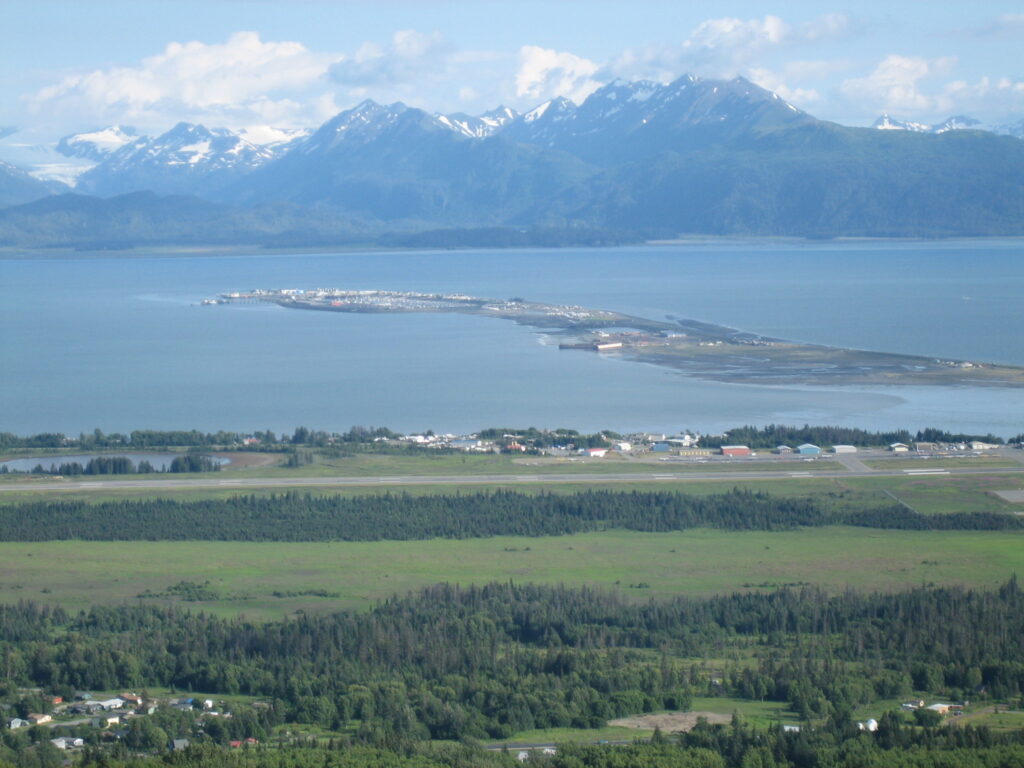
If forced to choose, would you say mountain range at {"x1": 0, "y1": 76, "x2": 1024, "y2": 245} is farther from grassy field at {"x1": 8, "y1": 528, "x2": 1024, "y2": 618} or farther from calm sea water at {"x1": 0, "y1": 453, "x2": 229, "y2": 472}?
grassy field at {"x1": 8, "y1": 528, "x2": 1024, "y2": 618}

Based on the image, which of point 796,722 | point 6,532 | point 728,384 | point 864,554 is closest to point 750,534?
point 864,554

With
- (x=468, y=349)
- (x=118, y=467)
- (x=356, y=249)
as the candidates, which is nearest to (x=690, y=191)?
(x=356, y=249)

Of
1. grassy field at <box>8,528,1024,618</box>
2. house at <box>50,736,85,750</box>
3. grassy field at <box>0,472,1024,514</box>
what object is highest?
grassy field at <box>0,472,1024,514</box>

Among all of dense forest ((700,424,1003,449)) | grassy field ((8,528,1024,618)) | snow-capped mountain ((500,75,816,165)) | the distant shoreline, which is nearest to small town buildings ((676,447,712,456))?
dense forest ((700,424,1003,449))

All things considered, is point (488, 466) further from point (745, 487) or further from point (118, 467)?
point (118, 467)

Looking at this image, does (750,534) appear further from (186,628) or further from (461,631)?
(186,628)

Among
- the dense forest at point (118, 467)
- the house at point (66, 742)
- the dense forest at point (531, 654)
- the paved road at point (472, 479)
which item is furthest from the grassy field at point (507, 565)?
the dense forest at point (118, 467)
